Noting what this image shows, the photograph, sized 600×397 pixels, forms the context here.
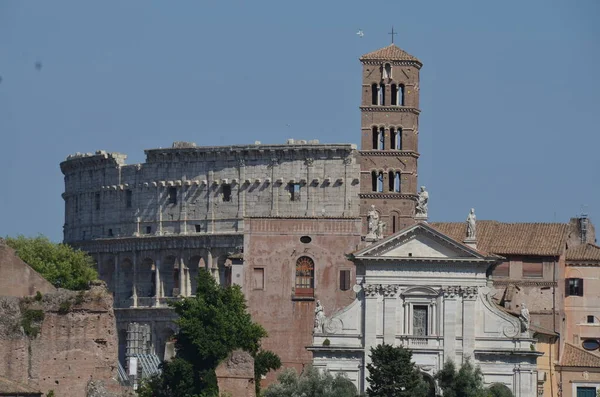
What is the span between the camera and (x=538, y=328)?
94062 millimetres

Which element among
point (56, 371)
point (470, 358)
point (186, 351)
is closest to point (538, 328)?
point (470, 358)

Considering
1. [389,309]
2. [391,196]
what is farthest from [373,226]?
[391,196]

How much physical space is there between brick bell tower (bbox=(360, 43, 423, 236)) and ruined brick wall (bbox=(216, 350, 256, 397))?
128 ft

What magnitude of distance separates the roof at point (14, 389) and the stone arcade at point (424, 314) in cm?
2351

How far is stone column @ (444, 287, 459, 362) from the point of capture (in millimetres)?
87938

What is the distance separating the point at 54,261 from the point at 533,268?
106 ft

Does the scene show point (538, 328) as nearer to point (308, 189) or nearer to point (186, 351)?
point (186, 351)

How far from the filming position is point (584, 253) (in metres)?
103

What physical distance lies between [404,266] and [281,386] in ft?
32.2

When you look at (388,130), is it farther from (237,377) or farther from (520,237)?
(237,377)

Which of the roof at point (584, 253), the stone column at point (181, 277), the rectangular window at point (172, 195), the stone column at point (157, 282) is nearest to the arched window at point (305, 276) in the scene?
the roof at point (584, 253)

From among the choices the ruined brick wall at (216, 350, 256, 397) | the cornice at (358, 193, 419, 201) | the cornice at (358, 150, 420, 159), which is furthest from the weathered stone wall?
the ruined brick wall at (216, 350, 256, 397)

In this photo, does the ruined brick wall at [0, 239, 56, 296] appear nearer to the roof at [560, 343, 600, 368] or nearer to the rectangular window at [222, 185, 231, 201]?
the roof at [560, 343, 600, 368]

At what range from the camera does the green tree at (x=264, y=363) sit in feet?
286
